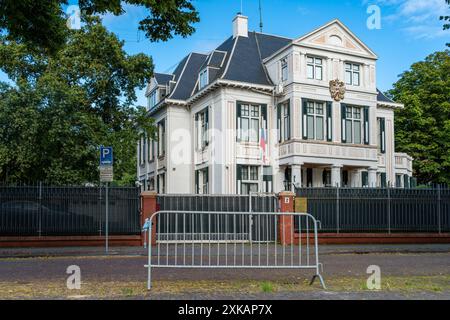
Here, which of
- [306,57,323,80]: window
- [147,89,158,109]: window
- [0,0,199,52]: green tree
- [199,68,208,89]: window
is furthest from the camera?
[147,89,158,109]: window

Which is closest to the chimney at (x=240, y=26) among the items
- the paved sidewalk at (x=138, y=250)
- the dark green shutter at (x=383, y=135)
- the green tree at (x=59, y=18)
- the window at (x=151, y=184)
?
the dark green shutter at (x=383, y=135)

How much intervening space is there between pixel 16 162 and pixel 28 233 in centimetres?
1057

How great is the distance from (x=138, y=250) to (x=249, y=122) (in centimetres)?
1613

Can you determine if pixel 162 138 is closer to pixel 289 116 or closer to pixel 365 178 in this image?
pixel 289 116

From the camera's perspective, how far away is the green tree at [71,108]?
28375 mm

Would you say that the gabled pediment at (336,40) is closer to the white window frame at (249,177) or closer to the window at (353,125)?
the window at (353,125)

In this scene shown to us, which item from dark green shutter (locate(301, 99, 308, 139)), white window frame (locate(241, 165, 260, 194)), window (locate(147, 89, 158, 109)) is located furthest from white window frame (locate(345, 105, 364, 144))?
window (locate(147, 89, 158, 109))

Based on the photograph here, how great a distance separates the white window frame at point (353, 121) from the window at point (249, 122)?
5332 millimetres

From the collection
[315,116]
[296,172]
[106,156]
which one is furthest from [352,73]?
[106,156]

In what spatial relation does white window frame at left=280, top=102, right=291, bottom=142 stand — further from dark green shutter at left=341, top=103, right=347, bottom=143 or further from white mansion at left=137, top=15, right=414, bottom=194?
dark green shutter at left=341, top=103, right=347, bottom=143

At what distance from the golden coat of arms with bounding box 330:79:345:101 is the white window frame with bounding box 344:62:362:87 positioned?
3.25 feet

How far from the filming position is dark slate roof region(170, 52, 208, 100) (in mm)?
38125

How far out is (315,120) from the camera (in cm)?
3200
